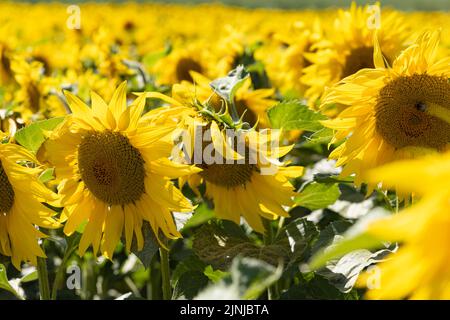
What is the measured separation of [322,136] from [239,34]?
146cm

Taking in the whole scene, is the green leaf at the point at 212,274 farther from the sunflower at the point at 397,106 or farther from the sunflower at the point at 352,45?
the sunflower at the point at 352,45

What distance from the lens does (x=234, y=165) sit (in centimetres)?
167

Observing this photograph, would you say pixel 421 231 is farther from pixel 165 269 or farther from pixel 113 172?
pixel 165 269

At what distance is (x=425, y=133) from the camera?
152 cm

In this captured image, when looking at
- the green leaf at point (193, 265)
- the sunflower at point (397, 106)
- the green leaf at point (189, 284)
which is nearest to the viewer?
the sunflower at point (397, 106)

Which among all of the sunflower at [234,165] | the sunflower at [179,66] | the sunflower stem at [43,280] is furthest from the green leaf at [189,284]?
the sunflower at [179,66]

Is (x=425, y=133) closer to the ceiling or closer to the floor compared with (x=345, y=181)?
closer to the ceiling

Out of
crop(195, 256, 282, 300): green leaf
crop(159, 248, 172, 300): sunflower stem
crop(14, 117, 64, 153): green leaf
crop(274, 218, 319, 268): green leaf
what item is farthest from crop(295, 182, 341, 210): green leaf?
crop(195, 256, 282, 300): green leaf

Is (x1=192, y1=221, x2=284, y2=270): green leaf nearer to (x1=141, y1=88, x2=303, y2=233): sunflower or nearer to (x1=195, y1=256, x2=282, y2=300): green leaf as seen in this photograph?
(x1=141, y1=88, x2=303, y2=233): sunflower

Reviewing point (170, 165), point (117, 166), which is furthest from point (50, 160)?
point (170, 165)

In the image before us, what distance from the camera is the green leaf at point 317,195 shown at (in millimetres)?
1762

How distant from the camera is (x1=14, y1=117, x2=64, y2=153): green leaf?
1.54 m

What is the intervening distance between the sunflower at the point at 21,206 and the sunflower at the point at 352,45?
1.13m
